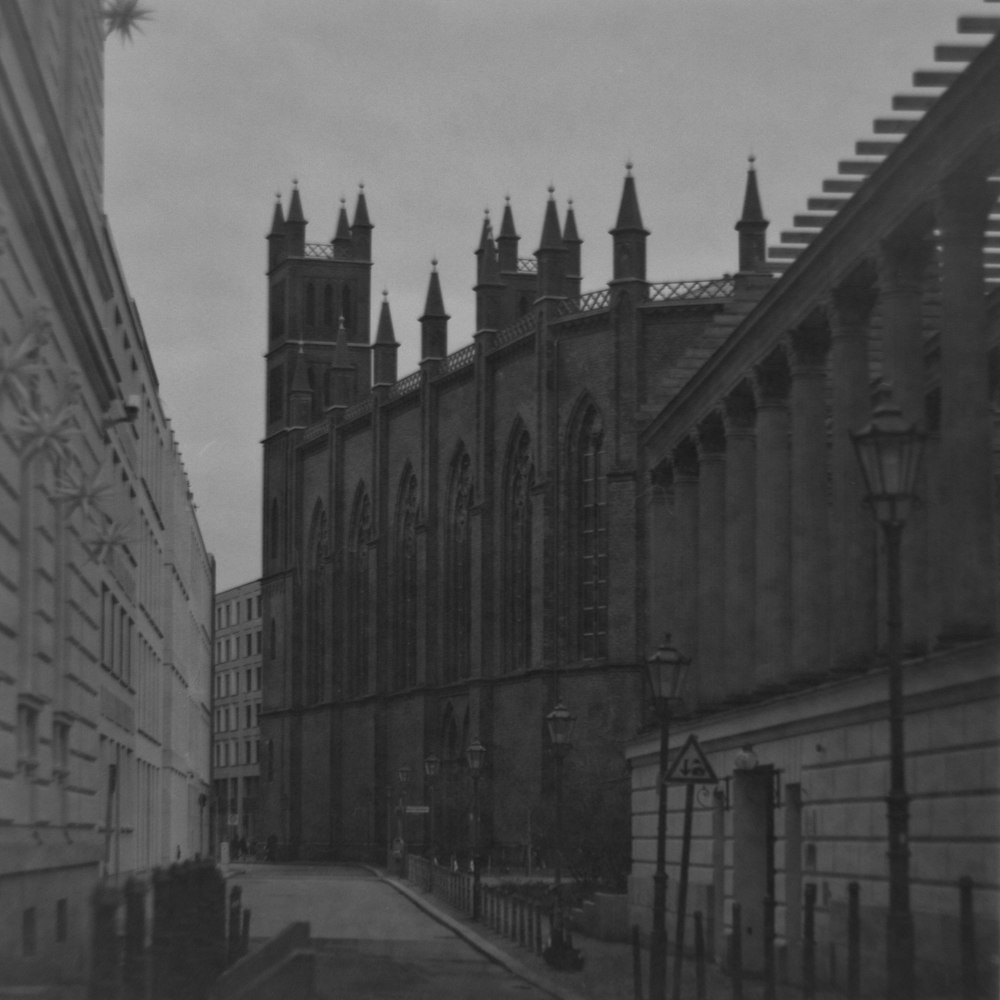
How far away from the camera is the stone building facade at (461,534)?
251 ft

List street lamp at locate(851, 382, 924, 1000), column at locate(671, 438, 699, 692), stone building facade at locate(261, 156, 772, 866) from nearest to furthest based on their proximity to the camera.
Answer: street lamp at locate(851, 382, 924, 1000)
column at locate(671, 438, 699, 692)
stone building facade at locate(261, 156, 772, 866)

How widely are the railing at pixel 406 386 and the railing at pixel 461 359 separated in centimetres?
247

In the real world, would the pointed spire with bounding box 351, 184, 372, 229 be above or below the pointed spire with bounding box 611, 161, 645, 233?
above

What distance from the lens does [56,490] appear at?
2027 centimetres

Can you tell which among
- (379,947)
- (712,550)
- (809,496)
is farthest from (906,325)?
(379,947)

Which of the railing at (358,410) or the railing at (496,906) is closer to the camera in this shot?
the railing at (496,906)

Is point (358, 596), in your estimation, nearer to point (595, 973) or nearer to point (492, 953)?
point (492, 953)

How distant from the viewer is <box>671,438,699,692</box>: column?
3788 centimetres

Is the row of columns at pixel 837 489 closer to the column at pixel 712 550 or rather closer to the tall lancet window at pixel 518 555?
the column at pixel 712 550

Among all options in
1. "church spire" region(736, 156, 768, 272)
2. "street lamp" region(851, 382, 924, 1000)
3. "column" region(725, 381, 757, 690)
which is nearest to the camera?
"street lamp" region(851, 382, 924, 1000)

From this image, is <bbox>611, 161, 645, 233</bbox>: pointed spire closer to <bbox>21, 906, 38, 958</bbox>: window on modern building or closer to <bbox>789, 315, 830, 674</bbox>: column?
<bbox>789, 315, 830, 674</bbox>: column

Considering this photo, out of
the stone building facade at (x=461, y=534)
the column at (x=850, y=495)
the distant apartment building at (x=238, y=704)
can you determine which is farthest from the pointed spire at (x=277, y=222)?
the column at (x=850, y=495)

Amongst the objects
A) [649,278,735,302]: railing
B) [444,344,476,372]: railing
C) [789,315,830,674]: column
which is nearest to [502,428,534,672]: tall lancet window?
[444,344,476,372]: railing

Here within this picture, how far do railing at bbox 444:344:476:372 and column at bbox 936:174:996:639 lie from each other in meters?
64.7
